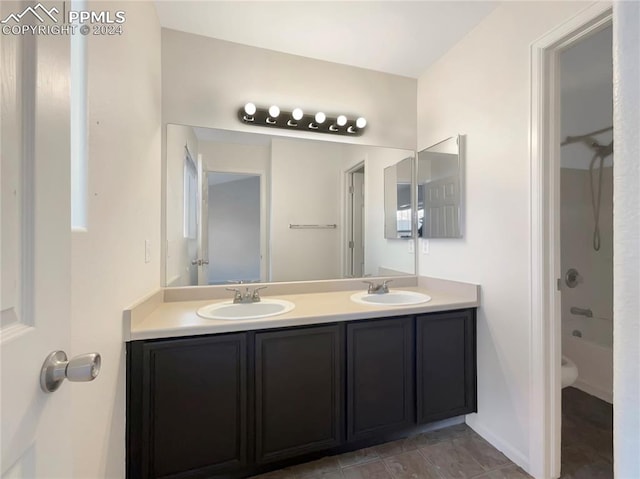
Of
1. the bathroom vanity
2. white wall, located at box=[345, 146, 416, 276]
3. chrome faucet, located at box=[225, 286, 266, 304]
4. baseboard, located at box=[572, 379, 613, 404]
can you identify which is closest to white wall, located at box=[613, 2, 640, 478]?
the bathroom vanity

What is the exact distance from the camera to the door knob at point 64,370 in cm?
48

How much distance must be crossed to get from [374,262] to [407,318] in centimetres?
71

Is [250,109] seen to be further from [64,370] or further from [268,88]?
[64,370]

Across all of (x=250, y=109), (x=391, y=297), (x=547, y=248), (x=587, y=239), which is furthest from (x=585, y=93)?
(x=250, y=109)

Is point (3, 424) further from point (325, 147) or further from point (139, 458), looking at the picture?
point (325, 147)

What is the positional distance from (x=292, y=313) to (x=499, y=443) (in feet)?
4.62

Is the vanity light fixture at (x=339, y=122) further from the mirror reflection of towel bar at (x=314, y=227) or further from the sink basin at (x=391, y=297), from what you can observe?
the sink basin at (x=391, y=297)

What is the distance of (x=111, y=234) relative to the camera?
3.50 ft

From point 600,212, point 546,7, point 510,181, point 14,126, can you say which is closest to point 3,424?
point 14,126

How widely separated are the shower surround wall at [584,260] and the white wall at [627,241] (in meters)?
2.82

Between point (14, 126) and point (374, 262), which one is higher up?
point (14, 126)

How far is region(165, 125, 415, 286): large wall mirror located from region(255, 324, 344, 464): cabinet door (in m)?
0.68

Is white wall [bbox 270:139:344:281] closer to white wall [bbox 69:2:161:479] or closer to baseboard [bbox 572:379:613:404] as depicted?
white wall [bbox 69:2:161:479]

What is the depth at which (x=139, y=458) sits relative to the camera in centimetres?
125
